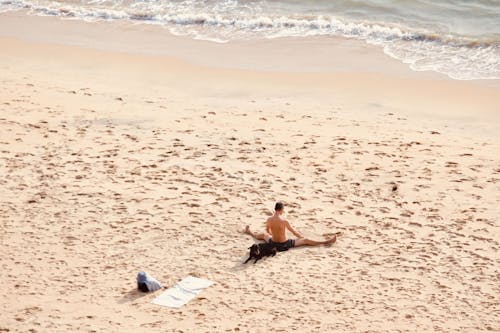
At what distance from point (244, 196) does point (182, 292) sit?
253cm

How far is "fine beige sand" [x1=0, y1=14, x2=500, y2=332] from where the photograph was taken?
9734 mm

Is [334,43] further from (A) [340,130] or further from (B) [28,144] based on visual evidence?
(B) [28,144]

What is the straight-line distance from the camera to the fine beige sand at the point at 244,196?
9.73 metres

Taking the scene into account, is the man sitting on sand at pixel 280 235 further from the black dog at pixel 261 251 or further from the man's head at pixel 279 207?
the black dog at pixel 261 251

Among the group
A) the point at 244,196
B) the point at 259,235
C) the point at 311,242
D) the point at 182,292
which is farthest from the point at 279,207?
the point at 182,292

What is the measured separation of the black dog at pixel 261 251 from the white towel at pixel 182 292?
2.46 feet

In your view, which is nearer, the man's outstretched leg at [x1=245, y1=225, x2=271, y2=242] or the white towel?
the white towel

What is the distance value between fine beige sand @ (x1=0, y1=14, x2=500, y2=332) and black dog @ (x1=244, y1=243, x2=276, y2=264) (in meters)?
0.15

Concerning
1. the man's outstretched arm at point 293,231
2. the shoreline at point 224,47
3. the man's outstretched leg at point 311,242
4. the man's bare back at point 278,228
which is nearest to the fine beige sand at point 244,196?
the man's outstretched leg at point 311,242

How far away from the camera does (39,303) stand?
975 centimetres

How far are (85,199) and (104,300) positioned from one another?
8.50 ft

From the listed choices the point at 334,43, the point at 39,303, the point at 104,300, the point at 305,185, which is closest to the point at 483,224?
the point at 305,185

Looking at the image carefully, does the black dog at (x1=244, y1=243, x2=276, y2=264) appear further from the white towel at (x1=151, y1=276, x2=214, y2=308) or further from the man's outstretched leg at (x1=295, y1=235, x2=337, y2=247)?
the white towel at (x1=151, y1=276, x2=214, y2=308)

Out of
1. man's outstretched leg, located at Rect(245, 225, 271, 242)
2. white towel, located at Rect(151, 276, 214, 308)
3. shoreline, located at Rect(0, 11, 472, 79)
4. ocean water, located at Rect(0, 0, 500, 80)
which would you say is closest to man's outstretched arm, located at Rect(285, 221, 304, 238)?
man's outstretched leg, located at Rect(245, 225, 271, 242)
